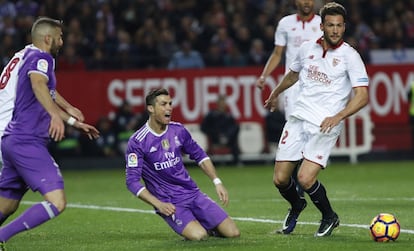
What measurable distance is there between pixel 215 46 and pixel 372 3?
5.14 meters

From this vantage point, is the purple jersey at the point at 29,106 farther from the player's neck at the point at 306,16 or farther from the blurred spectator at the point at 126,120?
the blurred spectator at the point at 126,120

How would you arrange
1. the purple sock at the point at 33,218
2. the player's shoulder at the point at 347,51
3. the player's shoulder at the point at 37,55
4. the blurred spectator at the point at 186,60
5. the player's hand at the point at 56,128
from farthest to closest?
the blurred spectator at the point at 186,60, the player's shoulder at the point at 347,51, the player's shoulder at the point at 37,55, the purple sock at the point at 33,218, the player's hand at the point at 56,128

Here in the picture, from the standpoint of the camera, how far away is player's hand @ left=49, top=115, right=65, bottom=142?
9617mm

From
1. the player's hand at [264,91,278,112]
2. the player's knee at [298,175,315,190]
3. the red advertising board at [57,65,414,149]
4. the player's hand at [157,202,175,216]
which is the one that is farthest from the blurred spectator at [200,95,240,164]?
the player's hand at [157,202,175,216]

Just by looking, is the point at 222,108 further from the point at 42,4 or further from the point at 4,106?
the point at 4,106

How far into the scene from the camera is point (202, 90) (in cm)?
2477

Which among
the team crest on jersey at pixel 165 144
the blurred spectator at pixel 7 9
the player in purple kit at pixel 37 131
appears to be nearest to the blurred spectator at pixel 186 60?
the blurred spectator at pixel 7 9

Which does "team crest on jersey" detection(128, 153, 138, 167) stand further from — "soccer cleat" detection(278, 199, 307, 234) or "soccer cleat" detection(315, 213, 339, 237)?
"soccer cleat" detection(315, 213, 339, 237)

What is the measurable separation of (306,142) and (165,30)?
48.2 ft

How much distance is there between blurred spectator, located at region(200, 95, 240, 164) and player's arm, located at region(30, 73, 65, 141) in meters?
14.2

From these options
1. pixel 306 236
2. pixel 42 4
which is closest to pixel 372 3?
pixel 42 4

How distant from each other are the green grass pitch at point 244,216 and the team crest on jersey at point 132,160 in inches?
31.6

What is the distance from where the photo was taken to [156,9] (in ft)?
87.3

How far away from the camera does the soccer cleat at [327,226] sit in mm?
11352
